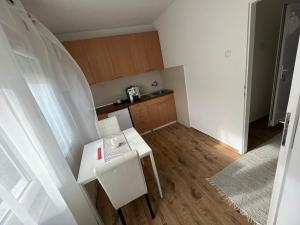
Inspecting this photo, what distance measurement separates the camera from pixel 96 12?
216 cm

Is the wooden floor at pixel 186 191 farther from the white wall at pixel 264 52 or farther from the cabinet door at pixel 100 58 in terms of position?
the cabinet door at pixel 100 58

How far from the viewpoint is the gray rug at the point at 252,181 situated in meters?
1.40

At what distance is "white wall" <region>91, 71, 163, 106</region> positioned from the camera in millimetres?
3352

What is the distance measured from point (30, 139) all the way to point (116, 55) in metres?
2.45

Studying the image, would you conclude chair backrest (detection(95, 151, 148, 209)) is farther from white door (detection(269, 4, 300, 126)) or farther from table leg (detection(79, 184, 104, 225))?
white door (detection(269, 4, 300, 126))

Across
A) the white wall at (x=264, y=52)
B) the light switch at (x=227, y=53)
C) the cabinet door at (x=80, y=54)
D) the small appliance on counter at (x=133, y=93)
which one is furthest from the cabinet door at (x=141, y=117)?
the white wall at (x=264, y=52)

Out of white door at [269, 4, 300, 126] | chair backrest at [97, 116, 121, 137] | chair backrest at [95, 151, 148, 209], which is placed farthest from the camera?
chair backrest at [97, 116, 121, 137]

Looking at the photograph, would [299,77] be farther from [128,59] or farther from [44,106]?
[128,59]

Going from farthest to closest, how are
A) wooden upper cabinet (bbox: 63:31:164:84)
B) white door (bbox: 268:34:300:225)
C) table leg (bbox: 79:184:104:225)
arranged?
wooden upper cabinet (bbox: 63:31:164:84)
table leg (bbox: 79:184:104:225)
white door (bbox: 268:34:300:225)

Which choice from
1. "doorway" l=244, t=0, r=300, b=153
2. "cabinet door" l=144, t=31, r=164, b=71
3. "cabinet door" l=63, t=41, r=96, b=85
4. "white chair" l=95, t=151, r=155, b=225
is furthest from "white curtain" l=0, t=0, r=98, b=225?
"doorway" l=244, t=0, r=300, b=153

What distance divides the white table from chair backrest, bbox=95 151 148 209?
0.20 metres

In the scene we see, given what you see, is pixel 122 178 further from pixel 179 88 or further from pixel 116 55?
pixel 116 55

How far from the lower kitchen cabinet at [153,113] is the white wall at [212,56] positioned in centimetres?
65

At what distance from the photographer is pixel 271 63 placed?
268 centimetres
